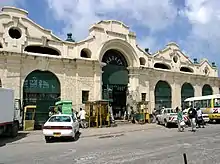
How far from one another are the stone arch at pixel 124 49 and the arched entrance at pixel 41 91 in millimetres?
6063

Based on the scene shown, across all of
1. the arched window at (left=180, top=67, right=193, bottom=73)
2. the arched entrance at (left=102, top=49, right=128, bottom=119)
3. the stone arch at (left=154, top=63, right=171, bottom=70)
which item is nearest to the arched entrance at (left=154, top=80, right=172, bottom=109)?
the stone arch at (left=154, top=63, right=171, bottom=70)

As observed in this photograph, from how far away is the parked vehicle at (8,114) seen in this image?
16.8m

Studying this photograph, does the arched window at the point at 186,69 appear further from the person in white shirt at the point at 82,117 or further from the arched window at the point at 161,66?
the person in white shirt at the point at 82,117

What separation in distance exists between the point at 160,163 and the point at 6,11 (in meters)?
20.0

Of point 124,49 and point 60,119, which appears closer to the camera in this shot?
point 60,119

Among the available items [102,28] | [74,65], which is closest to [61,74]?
[74,65]

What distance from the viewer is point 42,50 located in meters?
26.9

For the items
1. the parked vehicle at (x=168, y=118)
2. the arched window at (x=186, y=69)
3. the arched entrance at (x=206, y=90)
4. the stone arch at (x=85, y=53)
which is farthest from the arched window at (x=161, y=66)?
the stone arch at (x=85, y=53)

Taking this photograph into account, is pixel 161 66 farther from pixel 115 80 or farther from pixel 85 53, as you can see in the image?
pixel 85 53

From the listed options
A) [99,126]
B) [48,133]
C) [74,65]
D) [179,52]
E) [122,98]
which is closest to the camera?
[48,133]

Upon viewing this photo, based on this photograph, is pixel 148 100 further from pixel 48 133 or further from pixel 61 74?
pixel 48 133

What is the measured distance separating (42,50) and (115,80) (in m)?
8.40

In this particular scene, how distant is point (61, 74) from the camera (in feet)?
88.7

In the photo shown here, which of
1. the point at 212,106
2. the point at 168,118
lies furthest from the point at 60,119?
the point at 212,106
